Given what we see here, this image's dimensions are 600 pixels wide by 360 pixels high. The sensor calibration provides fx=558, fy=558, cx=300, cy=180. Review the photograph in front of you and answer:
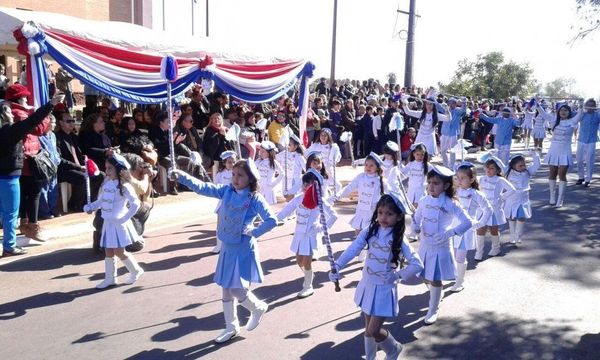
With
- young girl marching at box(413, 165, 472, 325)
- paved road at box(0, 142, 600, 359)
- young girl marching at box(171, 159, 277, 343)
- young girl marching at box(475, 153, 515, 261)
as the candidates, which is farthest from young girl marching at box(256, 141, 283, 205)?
young girl marching at box(171, 159, 277, 343)

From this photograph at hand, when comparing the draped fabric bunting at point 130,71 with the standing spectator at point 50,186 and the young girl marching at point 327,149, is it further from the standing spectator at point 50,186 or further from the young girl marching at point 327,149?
the young girl marching at point 327,149

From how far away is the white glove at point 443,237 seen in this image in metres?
5.31

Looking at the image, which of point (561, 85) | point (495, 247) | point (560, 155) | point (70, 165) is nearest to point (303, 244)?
point (495, 247)

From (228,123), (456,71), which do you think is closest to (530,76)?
(456,71)

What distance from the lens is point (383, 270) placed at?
4418 millimetres

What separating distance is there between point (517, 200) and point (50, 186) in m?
7.40

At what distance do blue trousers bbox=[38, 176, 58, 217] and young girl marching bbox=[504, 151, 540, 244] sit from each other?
23.7 feet

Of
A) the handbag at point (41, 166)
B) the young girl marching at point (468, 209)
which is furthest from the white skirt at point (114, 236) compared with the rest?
the young girl marching at point (468, 209)

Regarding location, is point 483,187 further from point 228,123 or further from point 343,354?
point 228,123

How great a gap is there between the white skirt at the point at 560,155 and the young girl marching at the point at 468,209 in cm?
531

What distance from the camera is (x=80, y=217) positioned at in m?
9.43

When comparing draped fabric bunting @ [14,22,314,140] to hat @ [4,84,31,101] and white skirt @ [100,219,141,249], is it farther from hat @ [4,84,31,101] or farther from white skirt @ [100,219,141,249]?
white skirt @ [100,219,141,249]

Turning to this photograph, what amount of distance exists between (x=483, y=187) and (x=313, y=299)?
3501 mm

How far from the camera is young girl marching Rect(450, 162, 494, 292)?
6.36 meters
